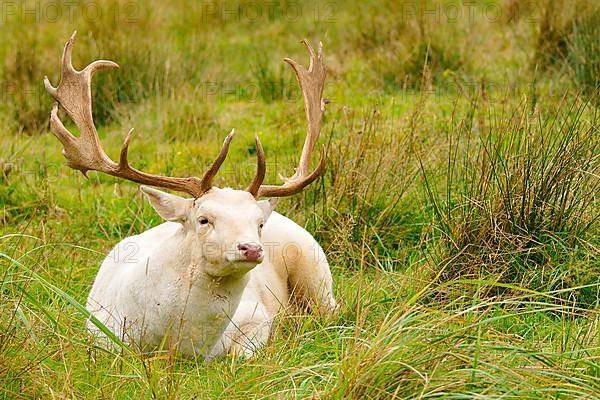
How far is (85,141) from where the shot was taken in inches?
209

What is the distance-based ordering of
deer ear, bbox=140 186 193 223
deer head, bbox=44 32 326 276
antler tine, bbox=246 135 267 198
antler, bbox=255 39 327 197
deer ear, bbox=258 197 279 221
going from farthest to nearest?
1. antler, bbox=255 39 327 197
2. deer ear, bbox=258 197 279 221
3. deer ear, bbox=140 186 193 223
4. antler tine, bbox=246 135 267 198
5. deer head, bbox=44 32 326 276

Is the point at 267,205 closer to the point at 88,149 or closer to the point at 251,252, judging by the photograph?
the point at 251,252

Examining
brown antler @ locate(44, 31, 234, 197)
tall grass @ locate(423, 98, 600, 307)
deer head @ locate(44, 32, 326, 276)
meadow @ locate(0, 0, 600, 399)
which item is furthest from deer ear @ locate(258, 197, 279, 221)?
tall grass @ locate(423, 98, 600, 307)

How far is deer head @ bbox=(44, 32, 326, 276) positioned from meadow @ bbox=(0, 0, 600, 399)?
15.7 inches

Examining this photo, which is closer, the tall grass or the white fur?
the white fur

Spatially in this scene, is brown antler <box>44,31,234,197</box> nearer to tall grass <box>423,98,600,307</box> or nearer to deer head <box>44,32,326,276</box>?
deer head <box>44,32,326,276</box>

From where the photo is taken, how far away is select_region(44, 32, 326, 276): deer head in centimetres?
482

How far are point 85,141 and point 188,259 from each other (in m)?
0.74

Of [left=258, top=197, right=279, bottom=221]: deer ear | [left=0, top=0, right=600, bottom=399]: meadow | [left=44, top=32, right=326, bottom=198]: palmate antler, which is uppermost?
[left=44, top=32, right=326, bottom=198]: palmate antler

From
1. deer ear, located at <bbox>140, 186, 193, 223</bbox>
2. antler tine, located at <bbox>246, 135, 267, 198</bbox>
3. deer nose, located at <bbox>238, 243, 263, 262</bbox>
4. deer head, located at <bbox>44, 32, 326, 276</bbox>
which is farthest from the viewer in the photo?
deer ear, located at <bbox>140, 186, 193, 223</bbox>

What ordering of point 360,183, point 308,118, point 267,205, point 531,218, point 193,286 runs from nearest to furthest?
1. point 193,286
2. point 267,205
3. point 531,218
4. point 308,118
5. point 360,183

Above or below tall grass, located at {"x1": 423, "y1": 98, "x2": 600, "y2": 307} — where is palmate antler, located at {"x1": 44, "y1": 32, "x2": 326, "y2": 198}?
above

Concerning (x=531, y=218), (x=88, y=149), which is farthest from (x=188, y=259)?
(x=531, y=218)

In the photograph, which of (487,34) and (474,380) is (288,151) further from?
(474,380)
